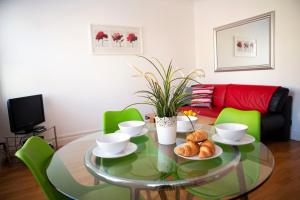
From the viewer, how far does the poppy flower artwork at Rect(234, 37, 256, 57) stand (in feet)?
12.1

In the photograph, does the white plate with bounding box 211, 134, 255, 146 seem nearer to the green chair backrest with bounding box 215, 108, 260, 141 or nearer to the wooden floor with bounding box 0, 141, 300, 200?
the green chair backrest with bounding box 215, 108, 260, 141

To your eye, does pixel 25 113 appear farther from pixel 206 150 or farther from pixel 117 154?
pixel 206 150

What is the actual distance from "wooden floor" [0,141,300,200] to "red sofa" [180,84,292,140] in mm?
266

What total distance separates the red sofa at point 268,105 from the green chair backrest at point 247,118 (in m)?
0.96

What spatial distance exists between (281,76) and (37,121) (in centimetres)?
377

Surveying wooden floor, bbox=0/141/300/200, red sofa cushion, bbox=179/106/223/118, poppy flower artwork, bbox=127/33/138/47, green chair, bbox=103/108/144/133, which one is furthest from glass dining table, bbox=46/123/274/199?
poppy flower artwork, bbox=127/33/138/47

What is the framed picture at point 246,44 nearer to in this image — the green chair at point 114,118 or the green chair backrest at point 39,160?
the green chair at point 114,118

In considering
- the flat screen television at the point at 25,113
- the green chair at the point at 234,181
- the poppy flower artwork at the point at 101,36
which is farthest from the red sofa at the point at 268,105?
the flat screen television at the point at 25,113

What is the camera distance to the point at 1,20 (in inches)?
121

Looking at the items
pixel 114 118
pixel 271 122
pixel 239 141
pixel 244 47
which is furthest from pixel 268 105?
pixel 114 118

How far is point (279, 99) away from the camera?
3039mm

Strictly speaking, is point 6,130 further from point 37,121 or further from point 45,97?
point 45,97

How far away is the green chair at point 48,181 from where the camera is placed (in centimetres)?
105

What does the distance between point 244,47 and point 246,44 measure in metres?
0.07
